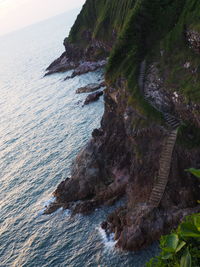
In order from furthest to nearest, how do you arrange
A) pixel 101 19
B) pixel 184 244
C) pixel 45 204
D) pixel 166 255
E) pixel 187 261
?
pixel 101 19 → pixel 45 204 → pixel 166 255 → pixel 184 244 → pixel 187 261

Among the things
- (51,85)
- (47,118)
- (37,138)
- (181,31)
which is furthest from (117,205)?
(51,85)

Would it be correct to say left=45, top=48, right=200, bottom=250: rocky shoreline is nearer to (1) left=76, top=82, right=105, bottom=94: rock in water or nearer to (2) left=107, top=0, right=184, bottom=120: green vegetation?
(2) left=107, top=0, right=184, bottom=120: green vegetation

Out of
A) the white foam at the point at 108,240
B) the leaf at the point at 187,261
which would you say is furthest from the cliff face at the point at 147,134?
the leaf at the point at 187,261

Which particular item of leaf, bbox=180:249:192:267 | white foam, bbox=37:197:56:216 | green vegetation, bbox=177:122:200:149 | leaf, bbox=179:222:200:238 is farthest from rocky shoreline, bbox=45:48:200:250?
leaf, bbox=180:249:192:267

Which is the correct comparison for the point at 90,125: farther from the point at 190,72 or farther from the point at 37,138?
the point at 190,72

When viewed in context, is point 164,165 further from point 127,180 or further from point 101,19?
point 101,19

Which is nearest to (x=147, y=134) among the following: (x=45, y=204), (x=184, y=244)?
(x=45, y=204)
